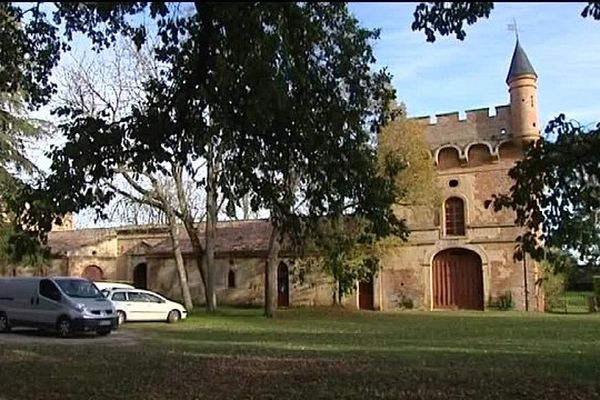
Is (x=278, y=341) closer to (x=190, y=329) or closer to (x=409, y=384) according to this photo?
(x=190, y=329)

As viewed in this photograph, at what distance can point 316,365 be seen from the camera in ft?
47.2

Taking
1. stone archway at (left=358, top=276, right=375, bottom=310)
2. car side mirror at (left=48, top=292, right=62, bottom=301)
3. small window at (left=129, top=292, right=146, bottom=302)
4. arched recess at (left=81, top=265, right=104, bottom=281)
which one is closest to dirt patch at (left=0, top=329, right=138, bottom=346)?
car side mirror at (left=48, top=292, right=62, bottom=301)

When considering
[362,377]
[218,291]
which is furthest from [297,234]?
[218,291]

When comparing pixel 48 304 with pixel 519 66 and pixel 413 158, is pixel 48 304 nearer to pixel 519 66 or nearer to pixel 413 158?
pixel 413 158

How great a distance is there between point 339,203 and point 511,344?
379 inches

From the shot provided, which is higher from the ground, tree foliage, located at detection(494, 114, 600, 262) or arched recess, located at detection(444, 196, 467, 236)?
arched recess, located at detection(444, 196, 467, 236)

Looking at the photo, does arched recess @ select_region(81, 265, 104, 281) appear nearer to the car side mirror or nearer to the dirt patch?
the dirt patch

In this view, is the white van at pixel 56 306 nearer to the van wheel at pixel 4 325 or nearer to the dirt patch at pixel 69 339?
the van wheel at pixel 4 325

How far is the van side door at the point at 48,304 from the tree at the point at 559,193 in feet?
57.4

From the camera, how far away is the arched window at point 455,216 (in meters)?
41.3

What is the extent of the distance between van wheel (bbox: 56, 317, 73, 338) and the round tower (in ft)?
81.8

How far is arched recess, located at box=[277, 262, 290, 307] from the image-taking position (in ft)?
147

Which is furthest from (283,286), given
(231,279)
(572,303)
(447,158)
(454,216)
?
(572,303)

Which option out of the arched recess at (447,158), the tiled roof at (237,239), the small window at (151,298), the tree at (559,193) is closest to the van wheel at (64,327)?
the small window at (151,298)
